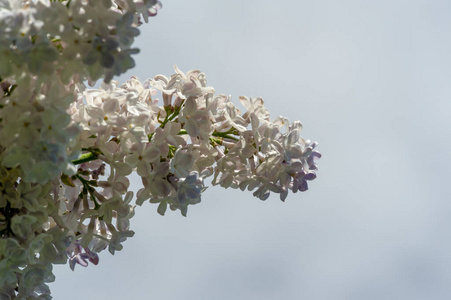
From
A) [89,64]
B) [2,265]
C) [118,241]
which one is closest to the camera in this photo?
[89,64]

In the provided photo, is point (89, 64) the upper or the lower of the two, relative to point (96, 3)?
lower

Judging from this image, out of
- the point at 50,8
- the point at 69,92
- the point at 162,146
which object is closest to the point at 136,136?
the point at 162,146

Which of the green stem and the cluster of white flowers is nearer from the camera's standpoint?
the cluster of white flowers

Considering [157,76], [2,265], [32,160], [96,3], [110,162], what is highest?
[157,76]

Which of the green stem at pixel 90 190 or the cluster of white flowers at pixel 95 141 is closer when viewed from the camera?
the cluster of white flowers at pixel 95 141

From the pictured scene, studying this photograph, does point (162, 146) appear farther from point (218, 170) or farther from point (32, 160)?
point (32, 160)

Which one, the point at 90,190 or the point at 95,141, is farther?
the point at 90,190

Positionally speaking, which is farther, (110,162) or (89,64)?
(110,162)

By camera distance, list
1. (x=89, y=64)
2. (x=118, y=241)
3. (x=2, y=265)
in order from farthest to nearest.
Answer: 1. (x=118, y=241)
2. (x=2, y=265)
3. (x=89, y=64)
